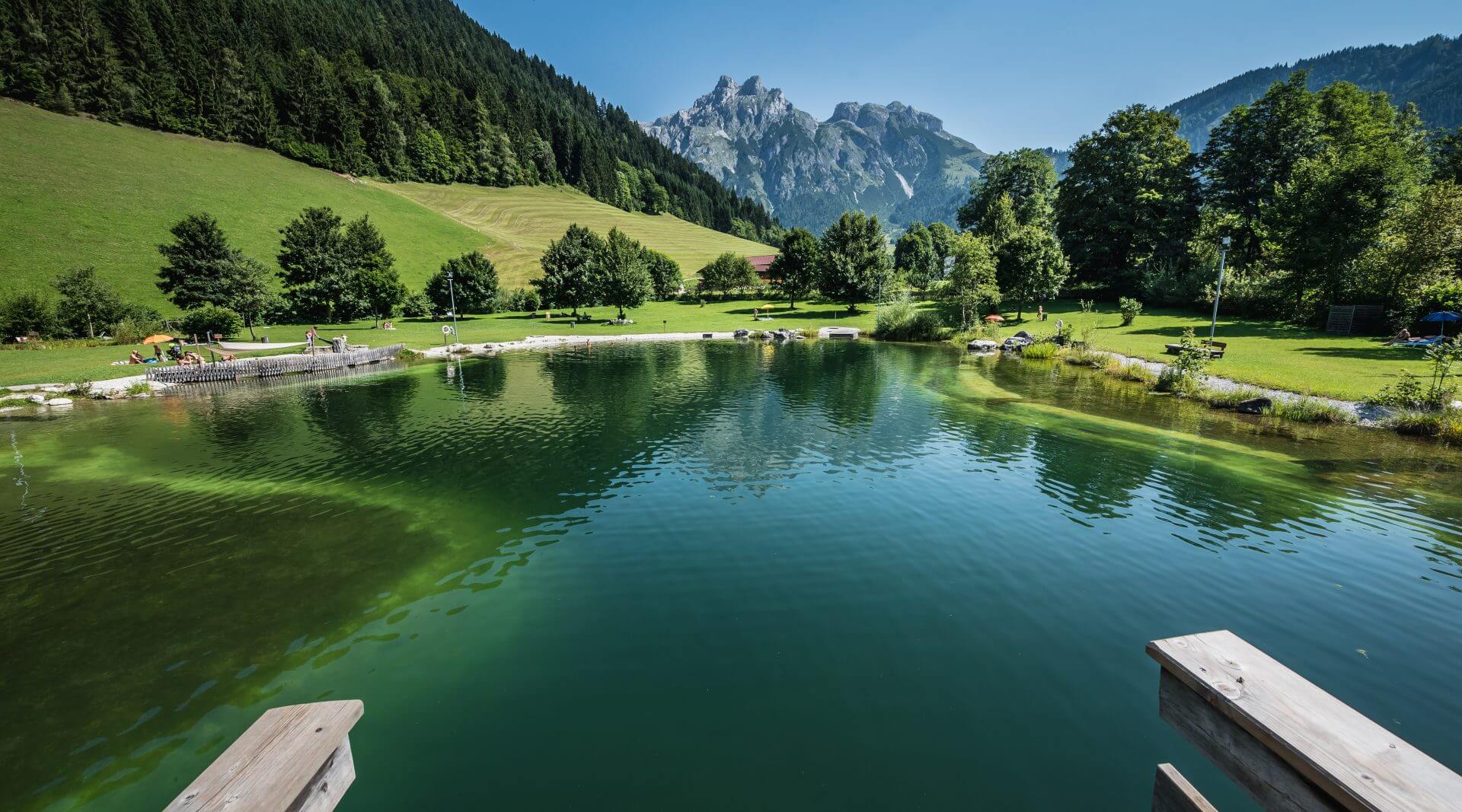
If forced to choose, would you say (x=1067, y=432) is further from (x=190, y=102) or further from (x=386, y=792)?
(x=190, y=102)

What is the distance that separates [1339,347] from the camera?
3453cm

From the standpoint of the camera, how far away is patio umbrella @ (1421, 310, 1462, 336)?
3356cm

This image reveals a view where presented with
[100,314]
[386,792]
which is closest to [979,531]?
[386,792]

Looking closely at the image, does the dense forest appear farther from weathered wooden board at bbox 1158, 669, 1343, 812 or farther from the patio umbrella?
the patio umbrella

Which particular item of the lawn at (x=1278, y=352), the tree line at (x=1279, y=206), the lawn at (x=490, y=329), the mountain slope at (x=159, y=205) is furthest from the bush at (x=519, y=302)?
the tree line at (x=1279, y=206)

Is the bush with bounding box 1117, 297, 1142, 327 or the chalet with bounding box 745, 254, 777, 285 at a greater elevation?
the chalet with bounding box 745, 254, 777, 285

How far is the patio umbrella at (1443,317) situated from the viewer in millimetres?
33562

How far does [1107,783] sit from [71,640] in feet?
56.1

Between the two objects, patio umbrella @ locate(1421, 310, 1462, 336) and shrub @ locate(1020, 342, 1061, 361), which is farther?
shrub @ locate(1020, 342, 1061, 361)

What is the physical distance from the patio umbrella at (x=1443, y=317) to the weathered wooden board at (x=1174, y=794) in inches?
1996

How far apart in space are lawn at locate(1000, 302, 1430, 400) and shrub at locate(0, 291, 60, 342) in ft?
279

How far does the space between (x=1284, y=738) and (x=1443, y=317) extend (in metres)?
52.7

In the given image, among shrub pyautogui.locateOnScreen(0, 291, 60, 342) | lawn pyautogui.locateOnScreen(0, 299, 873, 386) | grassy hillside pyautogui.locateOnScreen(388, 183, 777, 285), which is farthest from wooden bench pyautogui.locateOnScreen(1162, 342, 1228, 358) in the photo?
grassy hillside pyautogui.locateOnScreen(388, 183, 777, 285)

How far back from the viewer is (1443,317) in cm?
3422
